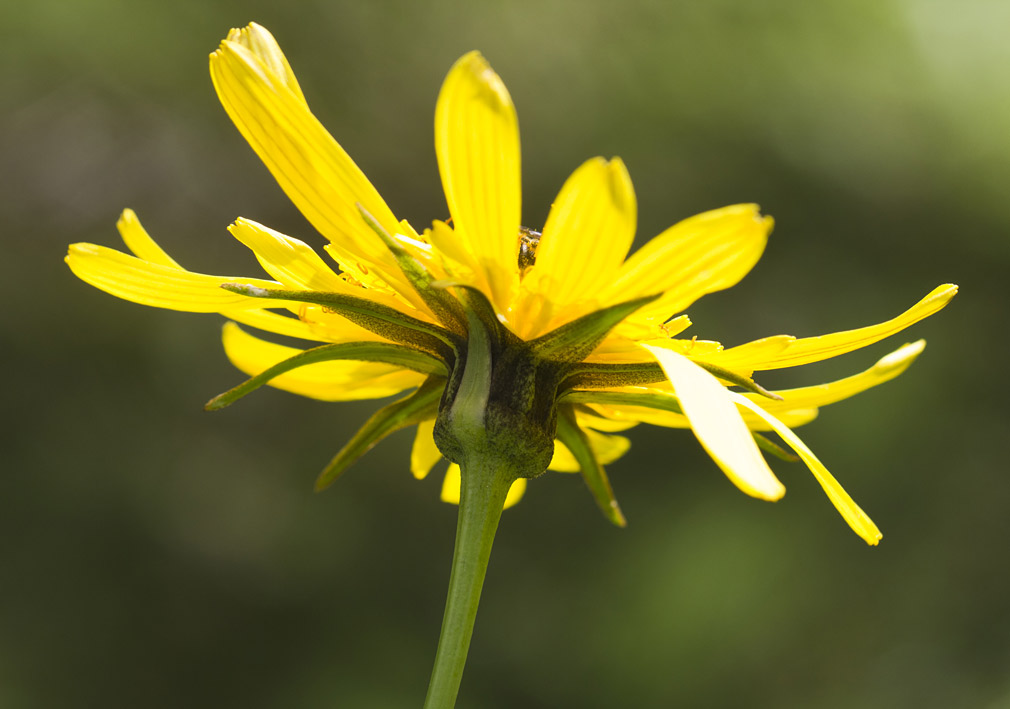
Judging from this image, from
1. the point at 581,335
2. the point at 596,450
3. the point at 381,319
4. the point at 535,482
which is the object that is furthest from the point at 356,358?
the point at 535,482

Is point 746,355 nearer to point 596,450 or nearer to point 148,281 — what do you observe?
point 596,450

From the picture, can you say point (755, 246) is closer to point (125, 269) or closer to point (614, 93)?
point (125, 269)

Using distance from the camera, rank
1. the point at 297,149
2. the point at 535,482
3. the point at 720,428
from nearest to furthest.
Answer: the point at 720,428, the point at 297,149, the point at 535,482

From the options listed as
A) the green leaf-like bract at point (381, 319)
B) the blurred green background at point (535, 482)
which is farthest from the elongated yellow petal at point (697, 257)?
the blurred green background at point (535, 482)

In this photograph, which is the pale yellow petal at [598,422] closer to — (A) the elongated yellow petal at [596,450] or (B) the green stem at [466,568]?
(A) the elongated yellow petal at [596,450]

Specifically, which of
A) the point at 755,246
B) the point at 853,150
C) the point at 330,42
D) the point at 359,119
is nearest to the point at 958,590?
the point at 853,150

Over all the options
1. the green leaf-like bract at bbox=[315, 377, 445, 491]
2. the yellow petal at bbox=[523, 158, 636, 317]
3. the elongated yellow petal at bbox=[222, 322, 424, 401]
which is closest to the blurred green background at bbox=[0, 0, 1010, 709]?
the elongated yellow petal at bbox=[222, 322, 424, 401]
